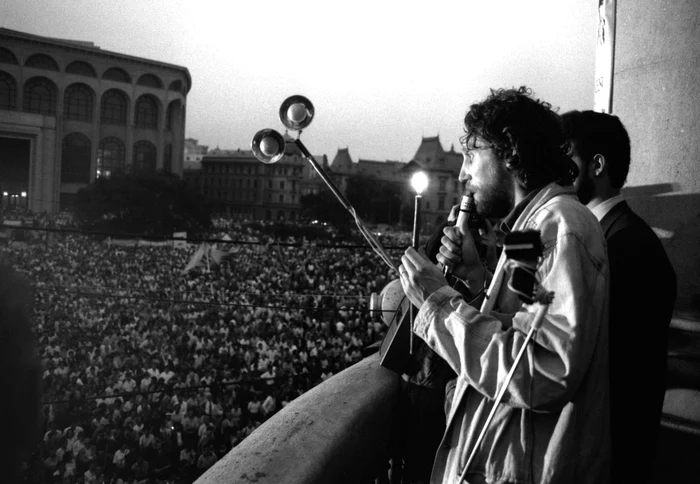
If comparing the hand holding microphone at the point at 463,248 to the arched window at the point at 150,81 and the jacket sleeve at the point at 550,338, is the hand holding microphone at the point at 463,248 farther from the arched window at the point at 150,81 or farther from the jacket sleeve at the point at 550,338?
the arched window at the point at 150,81

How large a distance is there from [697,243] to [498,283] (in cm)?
Answer: 163

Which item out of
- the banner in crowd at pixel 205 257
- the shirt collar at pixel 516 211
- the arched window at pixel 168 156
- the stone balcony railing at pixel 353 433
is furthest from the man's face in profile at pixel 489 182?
the arched window at pixel 168 156

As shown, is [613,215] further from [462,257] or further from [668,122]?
[668,122]

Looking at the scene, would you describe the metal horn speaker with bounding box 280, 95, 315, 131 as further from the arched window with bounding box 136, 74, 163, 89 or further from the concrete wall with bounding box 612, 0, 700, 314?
the arched window with bounding box 136, 74, 163, 89

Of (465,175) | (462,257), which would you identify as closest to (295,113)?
(465,175)

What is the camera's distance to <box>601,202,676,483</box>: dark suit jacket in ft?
5.76

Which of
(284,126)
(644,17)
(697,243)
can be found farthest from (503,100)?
(644,17)

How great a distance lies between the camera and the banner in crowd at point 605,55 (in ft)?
10.5

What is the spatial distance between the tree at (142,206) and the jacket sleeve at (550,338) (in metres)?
48.2

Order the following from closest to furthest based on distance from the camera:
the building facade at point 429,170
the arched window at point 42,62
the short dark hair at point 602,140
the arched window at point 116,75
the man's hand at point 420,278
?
the man's hand at point 420,278, the short dark hair at point 602,140, the arched window at point 42,62, the arched window at point 116,75, the building facade at point 429,170

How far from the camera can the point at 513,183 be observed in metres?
1.76

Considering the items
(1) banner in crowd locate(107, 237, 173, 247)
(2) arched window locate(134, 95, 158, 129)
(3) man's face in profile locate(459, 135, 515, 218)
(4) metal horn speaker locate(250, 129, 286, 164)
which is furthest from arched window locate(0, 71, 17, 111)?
(3) man's face in profile locate(459, 135, 515, 218)

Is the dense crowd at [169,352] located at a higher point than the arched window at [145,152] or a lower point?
lower

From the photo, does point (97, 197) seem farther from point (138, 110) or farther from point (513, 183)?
point (513, 183)
